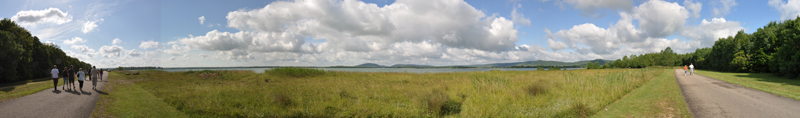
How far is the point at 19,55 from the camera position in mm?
26438

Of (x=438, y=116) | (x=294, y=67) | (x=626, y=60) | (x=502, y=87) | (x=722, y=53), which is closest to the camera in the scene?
(x=438, y=116)

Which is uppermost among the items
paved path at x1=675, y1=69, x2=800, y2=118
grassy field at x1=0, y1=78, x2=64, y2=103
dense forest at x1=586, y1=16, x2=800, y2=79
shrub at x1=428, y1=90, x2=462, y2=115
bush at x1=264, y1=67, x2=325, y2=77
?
dense forest at x1=586, y1=16, x2=800, y2=79

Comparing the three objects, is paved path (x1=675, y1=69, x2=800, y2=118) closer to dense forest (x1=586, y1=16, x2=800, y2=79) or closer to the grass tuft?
the grass tuft

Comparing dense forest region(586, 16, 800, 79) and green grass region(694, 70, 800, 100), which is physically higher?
dense forest region(586, 16, 800, 79)

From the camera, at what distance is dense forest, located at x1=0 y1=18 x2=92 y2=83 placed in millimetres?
24703

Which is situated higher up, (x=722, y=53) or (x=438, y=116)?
(x=722, y=53)

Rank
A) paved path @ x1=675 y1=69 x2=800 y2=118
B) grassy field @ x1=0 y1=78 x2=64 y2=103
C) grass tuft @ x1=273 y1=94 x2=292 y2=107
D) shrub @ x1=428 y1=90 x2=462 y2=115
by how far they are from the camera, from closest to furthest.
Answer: paved path @ x1=675 y1=69 x2=800 y2=118 < shrub @ x1=428 y1=90 x2=462 y2=115 < grass tuft @ x1=273 y1=94 x2=292 y2=107 < grassy field @ x1=0 y1=78 x2=64 y2=103

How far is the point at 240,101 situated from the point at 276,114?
2582 millimetres

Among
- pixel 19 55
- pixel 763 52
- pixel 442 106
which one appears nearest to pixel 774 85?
pixel 442 106

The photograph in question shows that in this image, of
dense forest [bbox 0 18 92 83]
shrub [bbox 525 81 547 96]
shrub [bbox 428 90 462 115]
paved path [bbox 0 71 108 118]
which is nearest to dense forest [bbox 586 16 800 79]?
shrub [bbox 525 81 547 96]

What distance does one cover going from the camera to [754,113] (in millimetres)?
6617

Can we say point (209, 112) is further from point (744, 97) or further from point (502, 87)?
point (744, 97)

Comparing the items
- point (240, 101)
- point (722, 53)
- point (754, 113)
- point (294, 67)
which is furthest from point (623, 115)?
point (722, 53)

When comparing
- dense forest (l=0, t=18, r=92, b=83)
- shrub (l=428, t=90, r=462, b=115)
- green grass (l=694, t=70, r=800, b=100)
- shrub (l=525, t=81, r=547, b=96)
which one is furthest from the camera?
dense forest (l=0, t=18, r=92, b=83)
